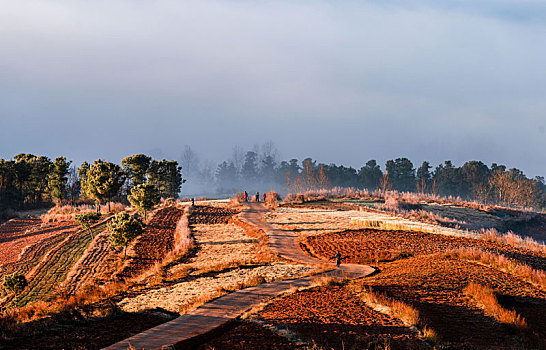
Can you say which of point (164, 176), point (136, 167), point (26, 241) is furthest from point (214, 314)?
point (164, 176)

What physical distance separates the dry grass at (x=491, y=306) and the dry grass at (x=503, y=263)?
10.6 ft

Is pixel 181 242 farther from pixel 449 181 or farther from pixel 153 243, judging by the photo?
pixel 449 181

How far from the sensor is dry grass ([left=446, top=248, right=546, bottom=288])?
18.4 meters

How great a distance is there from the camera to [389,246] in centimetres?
2848

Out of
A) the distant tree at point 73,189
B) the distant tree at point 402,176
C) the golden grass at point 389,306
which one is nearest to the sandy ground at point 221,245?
the golden grass at point 389,306

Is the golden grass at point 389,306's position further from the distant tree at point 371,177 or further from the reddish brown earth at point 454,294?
the distant tree at point 371,177

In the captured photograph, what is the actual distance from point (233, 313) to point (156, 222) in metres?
32.3

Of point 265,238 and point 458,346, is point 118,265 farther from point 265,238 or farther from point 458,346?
point 458,346

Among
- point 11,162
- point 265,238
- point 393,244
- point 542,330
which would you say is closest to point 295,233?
point 265,238

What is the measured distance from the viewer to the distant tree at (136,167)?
7031 centimetres

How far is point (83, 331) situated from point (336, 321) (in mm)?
8400

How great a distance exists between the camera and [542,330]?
12.9 meters

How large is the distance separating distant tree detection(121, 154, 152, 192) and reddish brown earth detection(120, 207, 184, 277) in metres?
22.9

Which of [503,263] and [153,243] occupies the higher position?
[503,263]
